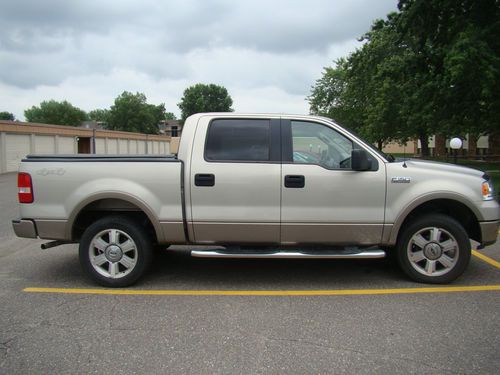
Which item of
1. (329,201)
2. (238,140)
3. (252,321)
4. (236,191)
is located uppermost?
(238,140)

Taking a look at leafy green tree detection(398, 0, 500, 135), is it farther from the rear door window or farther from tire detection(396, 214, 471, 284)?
the rear door window

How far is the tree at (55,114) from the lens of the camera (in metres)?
98.4

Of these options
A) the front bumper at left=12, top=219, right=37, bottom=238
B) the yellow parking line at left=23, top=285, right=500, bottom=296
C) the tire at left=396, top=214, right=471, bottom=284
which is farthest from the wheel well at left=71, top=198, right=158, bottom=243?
the tire at left=396, top=214, right=471, bottom=284

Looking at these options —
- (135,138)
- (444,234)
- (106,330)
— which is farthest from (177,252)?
(135,138)

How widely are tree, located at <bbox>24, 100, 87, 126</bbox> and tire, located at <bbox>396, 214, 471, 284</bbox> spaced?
10452 centimetres

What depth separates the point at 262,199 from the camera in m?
4.61

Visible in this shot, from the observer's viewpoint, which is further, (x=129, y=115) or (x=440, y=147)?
(x=129, y=115)

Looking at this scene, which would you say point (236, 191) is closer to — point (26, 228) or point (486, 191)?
point (26, 228)

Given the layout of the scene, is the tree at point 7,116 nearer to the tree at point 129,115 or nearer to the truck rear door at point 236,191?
the tree at point 129,115

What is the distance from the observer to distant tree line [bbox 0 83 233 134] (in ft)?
320

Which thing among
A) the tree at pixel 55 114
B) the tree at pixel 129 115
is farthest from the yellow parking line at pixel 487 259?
the tree at pixel 55 114

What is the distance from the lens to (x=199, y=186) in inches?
182

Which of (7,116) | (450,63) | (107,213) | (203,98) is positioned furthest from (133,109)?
(107,213)

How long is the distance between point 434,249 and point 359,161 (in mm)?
1336
